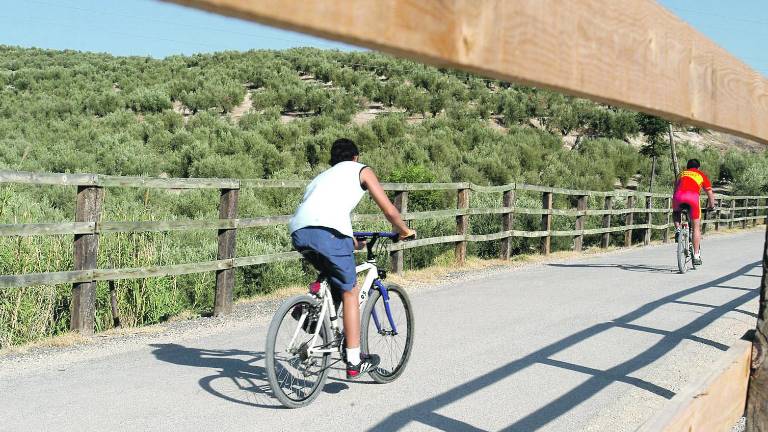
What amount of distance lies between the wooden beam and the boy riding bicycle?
2.96 m

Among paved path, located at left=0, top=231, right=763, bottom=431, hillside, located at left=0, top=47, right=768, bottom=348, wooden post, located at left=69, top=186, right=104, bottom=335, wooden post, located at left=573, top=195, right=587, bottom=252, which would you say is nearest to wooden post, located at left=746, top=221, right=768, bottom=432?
paved path, located at left=0, top=231, right=763, bottom=431

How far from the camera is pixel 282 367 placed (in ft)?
19.0

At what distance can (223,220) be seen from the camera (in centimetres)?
927

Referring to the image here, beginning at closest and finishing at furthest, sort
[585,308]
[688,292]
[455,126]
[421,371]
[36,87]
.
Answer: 1. [421,371]
2. [585,308]
3. [688,292]
4. [455,126]
5. [36,87]

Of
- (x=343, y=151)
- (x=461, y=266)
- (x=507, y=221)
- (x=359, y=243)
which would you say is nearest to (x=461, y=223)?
(x=461, y=266)

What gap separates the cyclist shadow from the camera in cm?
608

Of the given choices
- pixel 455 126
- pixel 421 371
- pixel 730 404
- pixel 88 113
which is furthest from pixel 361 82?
pixel 730 404

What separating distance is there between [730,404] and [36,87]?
4871 centimetres

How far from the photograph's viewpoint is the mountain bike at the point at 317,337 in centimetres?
577

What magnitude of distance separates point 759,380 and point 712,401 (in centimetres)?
60

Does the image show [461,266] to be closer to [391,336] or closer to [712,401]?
[391,336]

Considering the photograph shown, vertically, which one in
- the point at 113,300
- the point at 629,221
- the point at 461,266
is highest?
the point at 629,221

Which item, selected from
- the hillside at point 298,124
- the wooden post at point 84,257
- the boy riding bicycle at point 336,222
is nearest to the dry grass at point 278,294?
the wooden post at point 84,257

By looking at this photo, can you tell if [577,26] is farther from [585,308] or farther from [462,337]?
[585,308]
